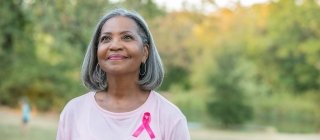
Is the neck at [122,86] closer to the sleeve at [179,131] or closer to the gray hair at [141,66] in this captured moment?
the gray hair at [141,66]

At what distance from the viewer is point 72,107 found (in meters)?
2.59

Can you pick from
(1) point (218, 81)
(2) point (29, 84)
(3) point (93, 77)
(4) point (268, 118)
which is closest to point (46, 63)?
(2) point (29, 84)

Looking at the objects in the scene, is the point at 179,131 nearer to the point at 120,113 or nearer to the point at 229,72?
the point at 120,113

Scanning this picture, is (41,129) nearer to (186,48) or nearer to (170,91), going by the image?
(170,91)

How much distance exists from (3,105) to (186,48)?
13851mm

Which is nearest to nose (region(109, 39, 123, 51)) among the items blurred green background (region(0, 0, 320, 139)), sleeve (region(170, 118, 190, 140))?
sleeve (region(170, 118, 190, 140))

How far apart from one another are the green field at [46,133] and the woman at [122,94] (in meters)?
19.6

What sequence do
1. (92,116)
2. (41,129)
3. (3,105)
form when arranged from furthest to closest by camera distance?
(3,105) < (41,129) < (92,116)

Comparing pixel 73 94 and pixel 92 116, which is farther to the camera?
pixel 73 94

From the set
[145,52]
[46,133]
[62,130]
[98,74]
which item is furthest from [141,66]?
[46,133]

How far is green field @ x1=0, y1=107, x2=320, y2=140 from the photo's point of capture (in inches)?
958

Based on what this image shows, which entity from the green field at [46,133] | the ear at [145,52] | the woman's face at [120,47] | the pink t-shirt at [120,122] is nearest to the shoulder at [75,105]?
the pink t-shirt at [120,122]

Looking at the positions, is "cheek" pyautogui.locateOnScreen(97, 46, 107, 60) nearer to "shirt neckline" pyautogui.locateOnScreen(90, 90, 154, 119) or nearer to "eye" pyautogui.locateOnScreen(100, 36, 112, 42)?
"eye" pyautogui.locateOnScreen(100, 36, 112, 42)

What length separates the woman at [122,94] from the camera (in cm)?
252
